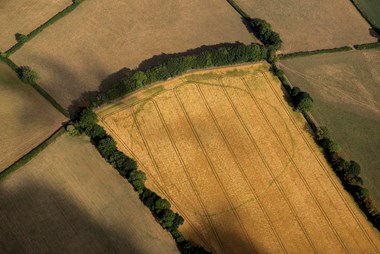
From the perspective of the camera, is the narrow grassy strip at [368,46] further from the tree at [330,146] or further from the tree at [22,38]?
the tree at [22,38]

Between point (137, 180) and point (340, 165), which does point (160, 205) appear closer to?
point (137, 180)

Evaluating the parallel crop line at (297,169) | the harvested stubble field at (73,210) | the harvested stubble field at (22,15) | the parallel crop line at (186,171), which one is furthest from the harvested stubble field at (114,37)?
the parallel crop line at (297,169)

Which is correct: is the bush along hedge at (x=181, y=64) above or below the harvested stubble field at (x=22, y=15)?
below

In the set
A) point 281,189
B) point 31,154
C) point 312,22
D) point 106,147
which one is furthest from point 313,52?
point 31,154

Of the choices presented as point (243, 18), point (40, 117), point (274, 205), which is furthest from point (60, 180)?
point (243, 18)

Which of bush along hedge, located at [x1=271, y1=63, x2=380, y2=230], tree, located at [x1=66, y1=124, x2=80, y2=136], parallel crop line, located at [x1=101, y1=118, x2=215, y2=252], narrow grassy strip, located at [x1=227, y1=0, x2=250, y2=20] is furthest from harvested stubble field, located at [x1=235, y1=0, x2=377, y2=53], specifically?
tree, located at [x1=66, y1=124, x2=80, y2=136]

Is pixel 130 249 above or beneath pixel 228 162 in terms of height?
beneath

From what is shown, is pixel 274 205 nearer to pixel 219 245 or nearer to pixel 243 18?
pixel 219 245
